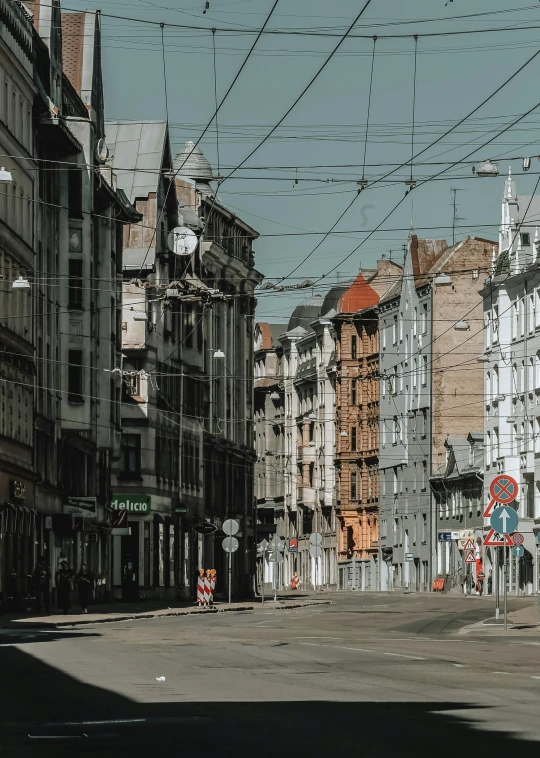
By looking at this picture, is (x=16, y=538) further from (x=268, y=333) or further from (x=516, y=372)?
(x=268, y=333)

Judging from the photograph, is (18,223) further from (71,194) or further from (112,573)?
(112,573)

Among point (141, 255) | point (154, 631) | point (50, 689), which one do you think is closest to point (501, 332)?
point (141, 255)

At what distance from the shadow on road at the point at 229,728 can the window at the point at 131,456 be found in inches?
2690

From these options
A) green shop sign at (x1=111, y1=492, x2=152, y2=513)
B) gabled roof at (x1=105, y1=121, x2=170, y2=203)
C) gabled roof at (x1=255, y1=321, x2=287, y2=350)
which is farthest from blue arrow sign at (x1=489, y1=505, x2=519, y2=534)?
gabled roof at (x1=255, y1=321, x2=287, y2=350)

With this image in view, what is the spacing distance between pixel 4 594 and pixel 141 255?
34.3 meters

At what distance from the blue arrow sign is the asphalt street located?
109 inches

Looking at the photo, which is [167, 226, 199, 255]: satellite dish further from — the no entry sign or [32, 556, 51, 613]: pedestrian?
the no entry sign

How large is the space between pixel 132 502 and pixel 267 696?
68174 mm

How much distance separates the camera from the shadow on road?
42.7ft

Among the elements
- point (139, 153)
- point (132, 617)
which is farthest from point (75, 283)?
point (139, 153)

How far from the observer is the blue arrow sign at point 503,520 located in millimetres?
37406

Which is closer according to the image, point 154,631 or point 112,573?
point 154,631

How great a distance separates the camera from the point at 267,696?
18297 mm

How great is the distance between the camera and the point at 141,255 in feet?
290
